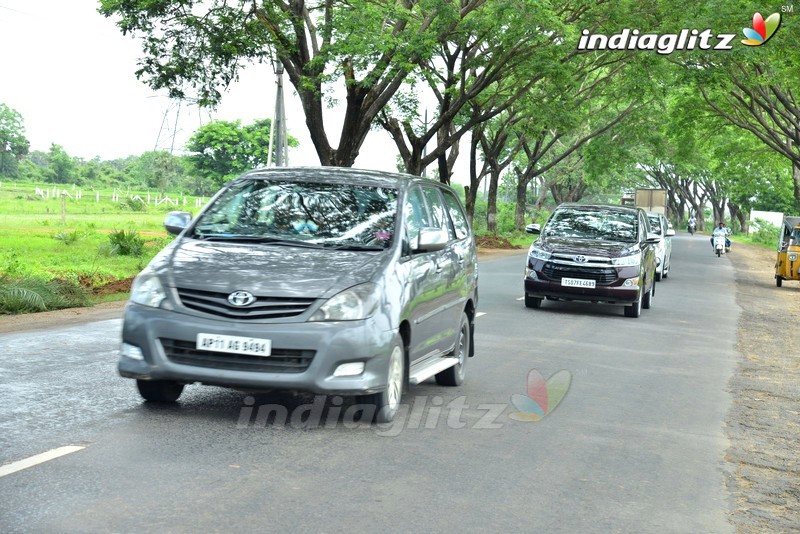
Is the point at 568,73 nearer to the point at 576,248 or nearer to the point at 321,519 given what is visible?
the point at 576,248

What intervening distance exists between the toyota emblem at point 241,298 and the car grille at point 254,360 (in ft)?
1.09

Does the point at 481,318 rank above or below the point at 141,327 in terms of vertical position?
below

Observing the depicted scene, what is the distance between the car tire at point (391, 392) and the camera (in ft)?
23.7

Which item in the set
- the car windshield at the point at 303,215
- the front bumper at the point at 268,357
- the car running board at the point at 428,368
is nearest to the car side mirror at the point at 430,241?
the car windshield at the point at 303,215

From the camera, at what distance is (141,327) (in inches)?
276

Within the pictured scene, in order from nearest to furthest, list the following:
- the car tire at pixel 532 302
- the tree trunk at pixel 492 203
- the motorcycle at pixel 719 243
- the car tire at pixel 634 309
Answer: the car tire at pixel 634 309 < the car tire at pixel 532 302 < the motorcycle at pixel 719 243 < the tree trunk at pixel 492 203

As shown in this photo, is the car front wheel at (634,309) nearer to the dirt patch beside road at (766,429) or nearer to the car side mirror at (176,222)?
the dirt patch beside road at (766,429)

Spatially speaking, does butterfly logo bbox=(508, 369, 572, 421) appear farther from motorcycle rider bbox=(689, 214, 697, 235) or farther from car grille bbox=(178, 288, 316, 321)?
motorcycle rider bbox=(689, 214, 697, 235)

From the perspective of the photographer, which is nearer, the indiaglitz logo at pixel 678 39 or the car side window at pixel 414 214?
the car side window at pixel 414 214

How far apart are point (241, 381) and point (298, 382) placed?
1.21 feet

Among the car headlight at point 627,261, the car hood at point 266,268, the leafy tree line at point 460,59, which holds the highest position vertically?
the leafy tree line at point 460,59

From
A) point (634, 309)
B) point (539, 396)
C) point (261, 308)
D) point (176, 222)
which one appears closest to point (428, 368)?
point (539, 396)

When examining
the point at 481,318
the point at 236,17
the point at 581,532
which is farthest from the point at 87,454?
the point at 236,17

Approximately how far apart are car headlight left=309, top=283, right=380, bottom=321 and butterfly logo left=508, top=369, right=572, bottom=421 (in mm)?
1774
